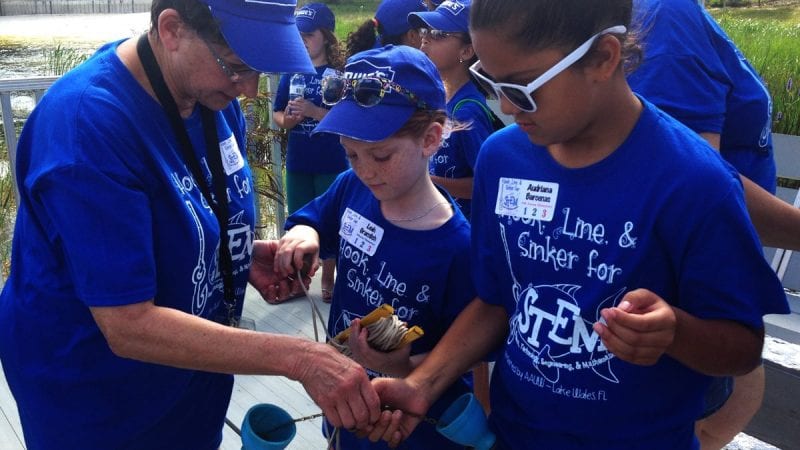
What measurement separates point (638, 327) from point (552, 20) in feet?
1.93

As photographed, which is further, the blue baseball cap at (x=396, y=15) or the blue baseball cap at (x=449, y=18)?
the blue baseball cap at (x=396, y=15)

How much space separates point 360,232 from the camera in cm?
202

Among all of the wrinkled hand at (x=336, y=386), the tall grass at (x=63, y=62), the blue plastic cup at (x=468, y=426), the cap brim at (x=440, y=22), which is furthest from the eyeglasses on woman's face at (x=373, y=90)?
the tall grass at (x=63, y=62)

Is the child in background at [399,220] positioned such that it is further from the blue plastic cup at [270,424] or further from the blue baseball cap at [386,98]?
the blue plastic cup at [270,424]

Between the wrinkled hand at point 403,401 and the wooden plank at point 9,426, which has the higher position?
the wrinkled hand at point 403,401

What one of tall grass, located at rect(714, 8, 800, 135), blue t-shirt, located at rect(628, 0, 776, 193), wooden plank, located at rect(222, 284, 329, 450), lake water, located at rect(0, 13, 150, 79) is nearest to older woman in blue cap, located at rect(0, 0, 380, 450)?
blue t-shirt, located at rect(628, 0, 776, 193)

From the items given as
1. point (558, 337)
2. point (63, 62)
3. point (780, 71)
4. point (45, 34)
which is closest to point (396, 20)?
point (558, 337)

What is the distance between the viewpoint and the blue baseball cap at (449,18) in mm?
3434

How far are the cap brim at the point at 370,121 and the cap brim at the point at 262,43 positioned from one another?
0.77 feet

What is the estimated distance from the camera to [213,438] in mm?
2145

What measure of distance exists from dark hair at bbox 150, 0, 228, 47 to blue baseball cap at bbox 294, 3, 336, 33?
3115 millimetres

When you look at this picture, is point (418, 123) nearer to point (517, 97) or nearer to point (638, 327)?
point (517, 97)

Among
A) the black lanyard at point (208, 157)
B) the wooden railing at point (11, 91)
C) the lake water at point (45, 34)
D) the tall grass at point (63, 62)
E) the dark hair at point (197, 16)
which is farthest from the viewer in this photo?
the lake water at point (45, 34)

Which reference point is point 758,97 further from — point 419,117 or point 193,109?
point 193,109
